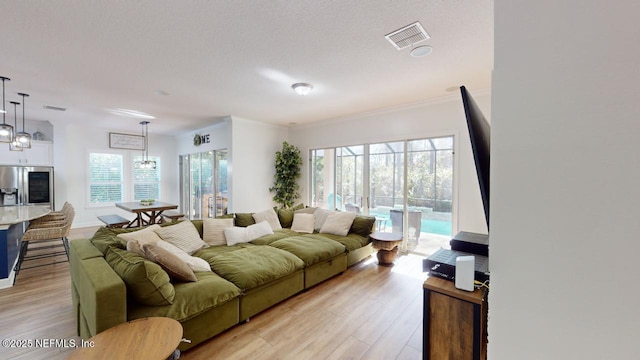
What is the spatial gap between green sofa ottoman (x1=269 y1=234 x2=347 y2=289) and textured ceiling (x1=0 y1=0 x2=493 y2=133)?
2.11 meters

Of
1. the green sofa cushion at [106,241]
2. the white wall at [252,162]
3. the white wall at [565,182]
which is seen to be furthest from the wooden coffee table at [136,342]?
the white wall at [252,162]

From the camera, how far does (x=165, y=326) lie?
1566 millimetres

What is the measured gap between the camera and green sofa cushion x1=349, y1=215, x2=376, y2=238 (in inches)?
163

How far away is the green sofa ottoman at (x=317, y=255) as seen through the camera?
10.1 feet

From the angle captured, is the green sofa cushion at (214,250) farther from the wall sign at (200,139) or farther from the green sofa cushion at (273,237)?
the wall sign at (200,139)

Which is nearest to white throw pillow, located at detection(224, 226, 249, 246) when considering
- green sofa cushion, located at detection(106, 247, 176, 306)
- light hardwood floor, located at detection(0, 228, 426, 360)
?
light hardwood floor, located at detection(0, 228, 426, 360)

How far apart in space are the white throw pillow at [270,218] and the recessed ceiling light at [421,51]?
10.1 feet

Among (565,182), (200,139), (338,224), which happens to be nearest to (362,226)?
(338,224)

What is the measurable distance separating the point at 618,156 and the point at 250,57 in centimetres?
281

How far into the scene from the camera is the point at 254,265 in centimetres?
265

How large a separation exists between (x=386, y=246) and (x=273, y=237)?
5.47 ft

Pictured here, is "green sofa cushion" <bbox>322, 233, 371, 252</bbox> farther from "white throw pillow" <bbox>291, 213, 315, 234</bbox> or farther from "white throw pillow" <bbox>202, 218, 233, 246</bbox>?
"white throw pillow" <bbox>202, 218, 233, 246</bbox>

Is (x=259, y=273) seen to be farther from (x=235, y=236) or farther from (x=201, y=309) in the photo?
(x=235, y=236)

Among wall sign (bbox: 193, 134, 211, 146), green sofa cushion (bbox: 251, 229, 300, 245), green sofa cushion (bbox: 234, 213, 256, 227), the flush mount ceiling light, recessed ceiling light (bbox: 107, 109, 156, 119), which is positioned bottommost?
green sofa cushion (bbox: 251, 229, 300, 245)
